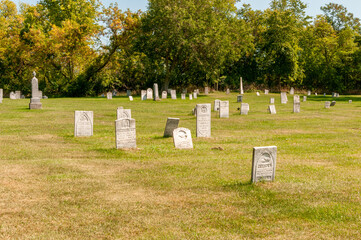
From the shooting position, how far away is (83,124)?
1349 cm

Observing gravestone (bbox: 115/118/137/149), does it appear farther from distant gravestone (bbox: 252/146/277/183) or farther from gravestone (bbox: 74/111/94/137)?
distant gravestone (bbox: 252/146/277/183)

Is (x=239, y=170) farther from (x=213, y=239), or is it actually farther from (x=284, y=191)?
(x=213, y=239)

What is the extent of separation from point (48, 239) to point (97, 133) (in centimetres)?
991

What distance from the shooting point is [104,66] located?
1943 inches

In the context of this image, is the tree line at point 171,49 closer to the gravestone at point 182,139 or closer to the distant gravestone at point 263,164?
the gravestone at point 182,139

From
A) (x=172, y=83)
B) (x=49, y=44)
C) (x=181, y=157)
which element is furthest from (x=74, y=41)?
(x=181, y=157)

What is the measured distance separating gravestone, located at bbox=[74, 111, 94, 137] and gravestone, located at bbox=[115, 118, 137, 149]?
3083mm

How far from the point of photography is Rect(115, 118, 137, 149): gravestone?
35.2ft

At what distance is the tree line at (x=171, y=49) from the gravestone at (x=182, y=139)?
31150 mm

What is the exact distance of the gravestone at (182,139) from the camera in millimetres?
11188

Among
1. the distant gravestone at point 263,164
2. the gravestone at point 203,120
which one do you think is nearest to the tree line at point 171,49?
the gravestone at point 203,120

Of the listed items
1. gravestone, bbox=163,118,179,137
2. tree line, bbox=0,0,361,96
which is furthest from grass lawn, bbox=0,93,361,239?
tree line, bbox=0,0,361,96

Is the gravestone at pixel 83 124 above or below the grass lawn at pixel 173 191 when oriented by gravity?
above

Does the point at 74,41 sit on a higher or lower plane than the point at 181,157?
higher
